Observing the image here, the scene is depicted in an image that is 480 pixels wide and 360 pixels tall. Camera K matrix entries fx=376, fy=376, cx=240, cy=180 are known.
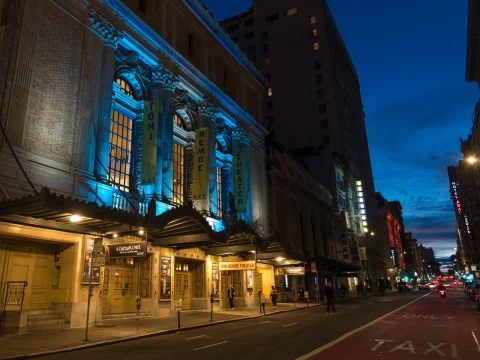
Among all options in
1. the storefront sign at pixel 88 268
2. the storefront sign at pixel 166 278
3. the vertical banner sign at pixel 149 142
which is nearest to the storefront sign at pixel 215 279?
the storefront sign at pixel 166 278

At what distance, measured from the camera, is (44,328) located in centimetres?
1531

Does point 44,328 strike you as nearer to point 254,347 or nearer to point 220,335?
point 220,335

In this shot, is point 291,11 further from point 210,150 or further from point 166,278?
point 166,278

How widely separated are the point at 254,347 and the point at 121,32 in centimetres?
1884

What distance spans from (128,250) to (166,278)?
673cm

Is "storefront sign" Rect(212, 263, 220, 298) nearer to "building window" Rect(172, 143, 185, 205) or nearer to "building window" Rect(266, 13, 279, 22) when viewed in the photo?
"building window" Rect(172, 143, 185, 205)

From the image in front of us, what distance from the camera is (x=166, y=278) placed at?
22547 millimetres

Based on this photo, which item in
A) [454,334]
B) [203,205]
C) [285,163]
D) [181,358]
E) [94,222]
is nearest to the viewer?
[181,358]

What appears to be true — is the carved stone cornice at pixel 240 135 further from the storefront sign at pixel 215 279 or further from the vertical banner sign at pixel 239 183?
the storefront sign at pixel 215 279

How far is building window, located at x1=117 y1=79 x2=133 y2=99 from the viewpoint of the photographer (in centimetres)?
2305

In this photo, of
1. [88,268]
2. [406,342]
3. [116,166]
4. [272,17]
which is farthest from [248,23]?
[406,342]

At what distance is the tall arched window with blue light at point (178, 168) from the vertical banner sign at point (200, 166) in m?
1.14

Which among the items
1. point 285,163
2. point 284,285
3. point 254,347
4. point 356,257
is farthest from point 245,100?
point 356,257

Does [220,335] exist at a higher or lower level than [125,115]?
lower
